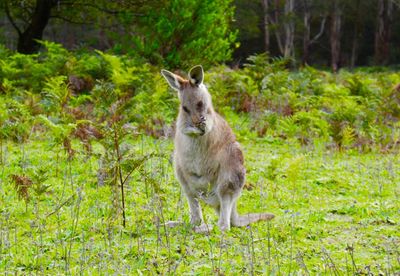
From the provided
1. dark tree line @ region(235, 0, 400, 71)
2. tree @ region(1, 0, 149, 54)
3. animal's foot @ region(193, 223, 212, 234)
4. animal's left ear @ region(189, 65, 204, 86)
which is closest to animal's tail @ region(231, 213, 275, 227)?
animal's foot @ region(193, 223, 212, 234)

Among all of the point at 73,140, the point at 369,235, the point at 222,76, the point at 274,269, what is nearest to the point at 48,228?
the point at 274,269

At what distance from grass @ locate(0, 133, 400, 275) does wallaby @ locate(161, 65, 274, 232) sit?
25cm

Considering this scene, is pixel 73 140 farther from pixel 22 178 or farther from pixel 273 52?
pixel 273 52

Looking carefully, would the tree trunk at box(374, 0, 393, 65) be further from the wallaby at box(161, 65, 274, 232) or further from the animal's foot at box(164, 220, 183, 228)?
the animal's foot at box(164, 220, 183, 228)

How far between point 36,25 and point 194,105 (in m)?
12.0

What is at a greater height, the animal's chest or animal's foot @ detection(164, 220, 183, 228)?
the animal's chest

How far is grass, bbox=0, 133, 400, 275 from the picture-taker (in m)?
4.62

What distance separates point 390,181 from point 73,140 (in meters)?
5.13

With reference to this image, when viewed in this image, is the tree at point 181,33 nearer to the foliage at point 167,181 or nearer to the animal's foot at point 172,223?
the foliage at point 167,181

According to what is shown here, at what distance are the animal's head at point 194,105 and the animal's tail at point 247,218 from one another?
0.97m

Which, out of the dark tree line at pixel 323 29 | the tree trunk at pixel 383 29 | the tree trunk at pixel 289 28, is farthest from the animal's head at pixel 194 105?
the tree trunk at pixel 383 29

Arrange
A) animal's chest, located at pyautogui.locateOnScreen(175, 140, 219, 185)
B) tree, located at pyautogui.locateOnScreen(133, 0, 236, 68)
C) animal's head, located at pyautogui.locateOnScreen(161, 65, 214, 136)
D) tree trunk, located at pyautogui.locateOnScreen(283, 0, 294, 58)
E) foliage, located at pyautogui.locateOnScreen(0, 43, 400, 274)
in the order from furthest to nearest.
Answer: tree trunk, located at pyautogui.locateOnScreen(283, 0, 294, 58)
tree, located at pyautogui.locateOnScreen(133, 0, 236, 68)
animal's chest, located at pyautogui.locateOnScreen(175, 140, 219, 185)
animal's head, located at pyautogui.locateOnScreen(161, 65, 214, 136)
foliage, located at pyautogui.locateOnScreen(0, 43, 400, 274)

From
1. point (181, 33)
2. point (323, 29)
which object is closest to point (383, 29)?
point (323, 29)

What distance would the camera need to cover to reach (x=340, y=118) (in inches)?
441
